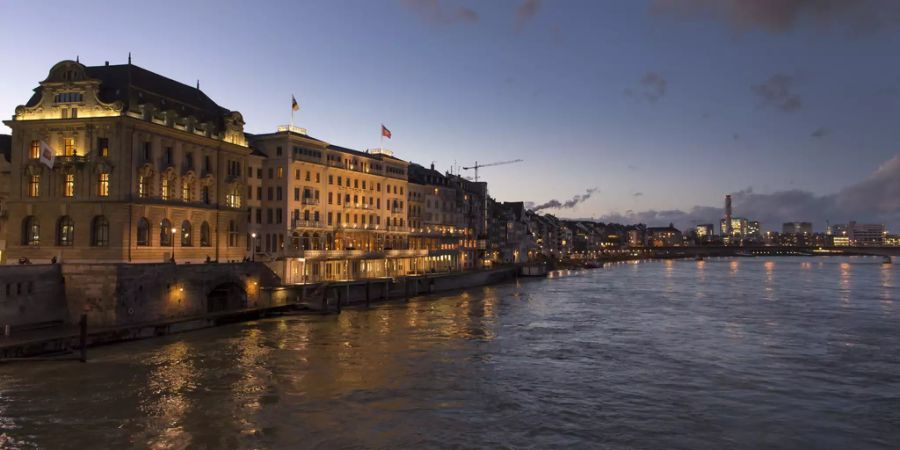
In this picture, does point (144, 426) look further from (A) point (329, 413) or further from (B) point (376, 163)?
(B) point (376, 163)

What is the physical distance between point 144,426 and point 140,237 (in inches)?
1465

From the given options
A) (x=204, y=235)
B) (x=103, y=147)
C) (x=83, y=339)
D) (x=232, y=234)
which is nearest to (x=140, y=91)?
(x=103, y=147)

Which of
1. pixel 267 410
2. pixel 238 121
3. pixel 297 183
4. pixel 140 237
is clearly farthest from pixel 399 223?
pixel 267 410

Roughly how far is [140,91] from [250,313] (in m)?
25.3

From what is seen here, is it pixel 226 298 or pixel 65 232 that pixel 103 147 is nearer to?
pixel 65 232

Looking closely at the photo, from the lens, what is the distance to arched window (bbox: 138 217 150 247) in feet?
205

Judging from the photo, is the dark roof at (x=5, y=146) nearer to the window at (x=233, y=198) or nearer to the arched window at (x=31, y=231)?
the arched window at (x=31, y=231)

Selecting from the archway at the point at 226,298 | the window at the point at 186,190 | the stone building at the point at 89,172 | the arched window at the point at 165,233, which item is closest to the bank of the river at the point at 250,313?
the archway at the point at 226,298

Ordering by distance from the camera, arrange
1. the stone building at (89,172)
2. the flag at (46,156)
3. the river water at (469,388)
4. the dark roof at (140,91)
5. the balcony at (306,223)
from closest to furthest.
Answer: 1. the river water at (469,388)
2. the flag at (46,156)
3. the stone building at (89,172)
4. the dark roof at (140,91)
5. the balcony at (306,223)

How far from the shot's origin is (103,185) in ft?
199

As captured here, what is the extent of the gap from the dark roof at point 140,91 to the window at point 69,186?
8136 millimetres

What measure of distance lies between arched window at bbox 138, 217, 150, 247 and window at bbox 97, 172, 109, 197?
4038mm

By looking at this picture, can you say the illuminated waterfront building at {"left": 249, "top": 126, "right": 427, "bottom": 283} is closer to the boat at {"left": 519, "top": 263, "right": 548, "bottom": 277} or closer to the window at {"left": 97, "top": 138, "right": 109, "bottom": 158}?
the window at {"left": 97, "top": 138, "right": 109, "bottom": 158}

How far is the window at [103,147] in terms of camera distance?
60.7 m
